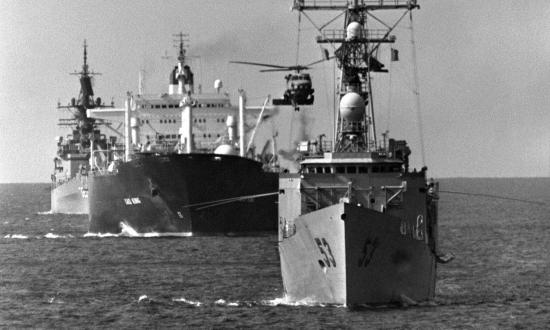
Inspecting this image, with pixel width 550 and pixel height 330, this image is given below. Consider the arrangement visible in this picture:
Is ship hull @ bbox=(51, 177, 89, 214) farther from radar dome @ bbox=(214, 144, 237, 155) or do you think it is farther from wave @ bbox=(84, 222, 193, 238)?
radar dome @ bbox=(214, 144, 237, 155)

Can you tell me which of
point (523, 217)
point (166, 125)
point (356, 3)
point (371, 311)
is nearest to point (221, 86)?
point (166, 125)

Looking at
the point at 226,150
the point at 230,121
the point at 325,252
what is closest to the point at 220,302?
the point at 325,252

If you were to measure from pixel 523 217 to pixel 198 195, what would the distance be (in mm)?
35157

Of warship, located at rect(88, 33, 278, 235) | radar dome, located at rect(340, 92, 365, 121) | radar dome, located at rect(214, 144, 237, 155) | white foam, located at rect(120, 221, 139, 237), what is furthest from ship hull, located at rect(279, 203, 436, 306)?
white foam, located at rect(120, 221, 139, 237)

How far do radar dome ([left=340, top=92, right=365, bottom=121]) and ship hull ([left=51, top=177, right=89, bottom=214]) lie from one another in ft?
248

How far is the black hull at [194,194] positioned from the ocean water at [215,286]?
186 centimetres

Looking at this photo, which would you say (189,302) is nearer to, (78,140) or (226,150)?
(226,150)

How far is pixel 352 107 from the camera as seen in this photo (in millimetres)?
36219

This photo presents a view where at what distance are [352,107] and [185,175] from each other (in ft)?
97.7

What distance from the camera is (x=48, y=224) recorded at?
298ft

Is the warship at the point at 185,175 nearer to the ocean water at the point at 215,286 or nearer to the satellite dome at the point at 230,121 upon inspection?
the satellite dome at the point at 230,121

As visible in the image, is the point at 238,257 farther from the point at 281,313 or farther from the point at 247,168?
the point at 281,313

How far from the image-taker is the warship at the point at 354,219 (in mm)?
33750

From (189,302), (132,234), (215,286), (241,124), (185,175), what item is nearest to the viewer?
(189,302)
